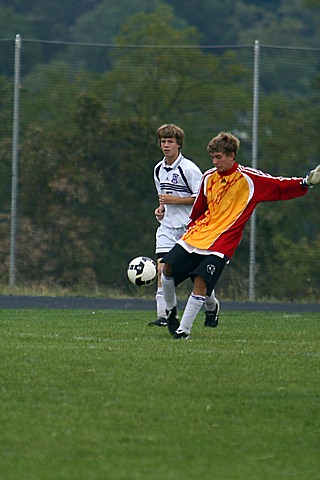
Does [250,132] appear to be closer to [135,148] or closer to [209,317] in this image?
[135,148]

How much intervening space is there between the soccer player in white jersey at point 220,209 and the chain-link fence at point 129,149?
7.11 meters

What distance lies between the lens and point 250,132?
1647 cm

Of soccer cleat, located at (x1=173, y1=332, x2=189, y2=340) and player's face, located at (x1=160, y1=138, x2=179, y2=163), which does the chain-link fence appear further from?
soccer cleat, located at (x1=173, y1=332, x2=189, y2=340)

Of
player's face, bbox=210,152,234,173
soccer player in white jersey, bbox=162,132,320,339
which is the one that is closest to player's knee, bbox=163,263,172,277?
soccer player in white jersey, bbox=162,132,320,339

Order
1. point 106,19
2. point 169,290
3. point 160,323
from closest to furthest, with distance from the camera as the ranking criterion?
point 169,290 < point 160,323 < point 106,19

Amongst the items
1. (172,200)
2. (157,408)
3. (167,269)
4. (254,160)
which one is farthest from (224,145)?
Answer: (254,160)

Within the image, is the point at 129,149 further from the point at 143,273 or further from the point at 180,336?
the point at 180,336

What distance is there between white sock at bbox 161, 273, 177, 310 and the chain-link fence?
22.9 ft

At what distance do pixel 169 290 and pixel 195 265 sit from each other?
336mm

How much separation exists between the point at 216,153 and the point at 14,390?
3328 millimetres

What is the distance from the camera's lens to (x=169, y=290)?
30.7 feet

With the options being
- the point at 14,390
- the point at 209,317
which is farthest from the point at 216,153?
the point at 14,390

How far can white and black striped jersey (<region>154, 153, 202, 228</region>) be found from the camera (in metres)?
10.5

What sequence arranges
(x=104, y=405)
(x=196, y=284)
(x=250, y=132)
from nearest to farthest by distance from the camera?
(x=104, y=405) → (x=196, y=284) → (x=250, y=132)
